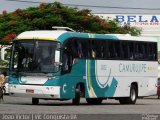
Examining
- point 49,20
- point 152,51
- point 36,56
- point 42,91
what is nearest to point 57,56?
point 36,56

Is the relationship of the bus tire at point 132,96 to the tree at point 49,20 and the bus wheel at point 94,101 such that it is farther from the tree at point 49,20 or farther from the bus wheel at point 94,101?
the tree at point 49,20

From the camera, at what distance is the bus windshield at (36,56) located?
2894cm

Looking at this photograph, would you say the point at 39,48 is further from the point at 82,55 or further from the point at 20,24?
the point at 20,24

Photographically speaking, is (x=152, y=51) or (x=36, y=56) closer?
(x=36, y=56)

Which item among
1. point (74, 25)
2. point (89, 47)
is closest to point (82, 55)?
point (89, 47)

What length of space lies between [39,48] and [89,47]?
8.86 feet

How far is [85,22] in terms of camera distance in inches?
2211

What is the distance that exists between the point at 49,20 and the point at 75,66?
24525 millimetres

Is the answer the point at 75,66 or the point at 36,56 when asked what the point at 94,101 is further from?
the point at 36,56

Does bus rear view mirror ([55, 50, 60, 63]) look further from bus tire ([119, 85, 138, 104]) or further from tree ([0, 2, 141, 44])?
tree ([0, 2, 141, 44])

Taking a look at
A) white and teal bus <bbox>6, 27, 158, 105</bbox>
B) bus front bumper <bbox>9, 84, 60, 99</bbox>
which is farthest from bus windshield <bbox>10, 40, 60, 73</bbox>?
bus front bumper <bbox>9, 84, 60, 99</bbox>

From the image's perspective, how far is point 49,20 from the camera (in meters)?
54.0

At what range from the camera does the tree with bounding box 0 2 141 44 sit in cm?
5441

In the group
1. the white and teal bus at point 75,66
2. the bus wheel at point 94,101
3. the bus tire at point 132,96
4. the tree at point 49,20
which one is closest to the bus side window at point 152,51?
the white and teal bus at point 75,66
